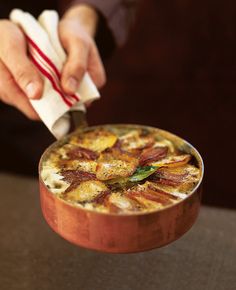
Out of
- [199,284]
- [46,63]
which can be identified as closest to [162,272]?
[199,284]

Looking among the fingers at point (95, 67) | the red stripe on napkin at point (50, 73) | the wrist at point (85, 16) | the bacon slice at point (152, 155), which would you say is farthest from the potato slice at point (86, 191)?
the wrist at point (85, 16)

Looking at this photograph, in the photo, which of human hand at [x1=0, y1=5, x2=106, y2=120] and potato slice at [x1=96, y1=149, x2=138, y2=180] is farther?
human hand at [x1=0, y1=5, x2=106, y2=120]

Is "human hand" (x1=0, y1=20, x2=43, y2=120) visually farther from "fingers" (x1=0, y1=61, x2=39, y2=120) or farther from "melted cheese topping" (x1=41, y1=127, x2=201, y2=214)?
"melted cheese topping" (x1=41, y1=127, x2=201, y2=214)

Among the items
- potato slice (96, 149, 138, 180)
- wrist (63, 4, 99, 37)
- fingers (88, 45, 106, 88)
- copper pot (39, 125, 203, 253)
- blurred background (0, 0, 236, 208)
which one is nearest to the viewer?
copper pot (39, 125, 203, 253)

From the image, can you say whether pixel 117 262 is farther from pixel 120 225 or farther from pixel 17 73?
pixel 17 73

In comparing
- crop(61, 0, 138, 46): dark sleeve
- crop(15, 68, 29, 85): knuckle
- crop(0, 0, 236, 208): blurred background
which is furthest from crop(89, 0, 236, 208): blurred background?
crop(15, 68, 29, 85): knuckle

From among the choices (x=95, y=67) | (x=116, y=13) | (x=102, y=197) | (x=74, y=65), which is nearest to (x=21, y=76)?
(x=74, y=65)

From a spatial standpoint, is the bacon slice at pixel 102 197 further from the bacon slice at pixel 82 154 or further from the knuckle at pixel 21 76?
the knuckle at pixel 21 76

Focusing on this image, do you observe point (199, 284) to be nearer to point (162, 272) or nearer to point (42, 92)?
point (162, 272)

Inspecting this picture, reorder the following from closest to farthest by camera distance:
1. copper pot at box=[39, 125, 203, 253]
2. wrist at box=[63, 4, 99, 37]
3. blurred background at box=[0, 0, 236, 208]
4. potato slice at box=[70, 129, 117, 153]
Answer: copper pot at box=[39, 125, 203, 253], potato slice at box=[70, 129, 117, 153], wrist at box=[63, 4, 99, 37], blurred background at box=[0, 0, 236, 208]
